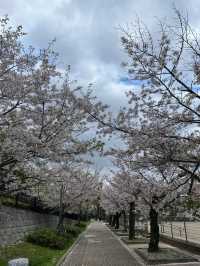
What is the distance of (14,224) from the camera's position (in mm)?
19891

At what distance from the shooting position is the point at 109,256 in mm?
19922

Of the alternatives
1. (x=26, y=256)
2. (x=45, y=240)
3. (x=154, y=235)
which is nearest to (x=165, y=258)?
(x=154, y=235)

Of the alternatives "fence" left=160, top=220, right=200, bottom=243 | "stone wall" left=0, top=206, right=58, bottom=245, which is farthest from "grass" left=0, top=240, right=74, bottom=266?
"fence" left=160, top=220, right=200, bottom=243

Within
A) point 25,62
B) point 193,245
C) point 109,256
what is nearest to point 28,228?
point 109,256

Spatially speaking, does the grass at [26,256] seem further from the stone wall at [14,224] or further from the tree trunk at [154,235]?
the tree trunk at [154,235]

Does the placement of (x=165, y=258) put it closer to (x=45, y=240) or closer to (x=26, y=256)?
(x=26, y=256)

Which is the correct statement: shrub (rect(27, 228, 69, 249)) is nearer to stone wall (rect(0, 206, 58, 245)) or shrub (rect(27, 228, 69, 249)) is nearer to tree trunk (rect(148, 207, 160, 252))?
stone wall (rect(0, 206, 58, 245))

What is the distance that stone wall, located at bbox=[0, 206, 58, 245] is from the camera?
1758 cm

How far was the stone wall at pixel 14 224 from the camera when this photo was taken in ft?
57.7

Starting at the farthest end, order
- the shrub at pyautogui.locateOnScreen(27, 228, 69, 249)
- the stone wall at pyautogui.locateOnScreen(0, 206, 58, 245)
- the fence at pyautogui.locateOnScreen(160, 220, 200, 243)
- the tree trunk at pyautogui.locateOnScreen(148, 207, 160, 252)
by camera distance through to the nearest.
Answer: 1. the shrub at pyautogui.locateOnScreen(27, 228, 69, 249)
2. the fence at pyautogui.locateOnScreen(160, 220, 200, 243)
3. the tree trunk at pyautogui.locateOnScreen(148, 207, 160, 252)
4. the stone wall at pyautogui.locateOnScreen(0, 206, 58, 245)

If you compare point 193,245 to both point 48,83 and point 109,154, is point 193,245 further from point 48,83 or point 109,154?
point 48,83

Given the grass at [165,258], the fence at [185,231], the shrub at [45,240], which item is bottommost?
the grass at [165,258]

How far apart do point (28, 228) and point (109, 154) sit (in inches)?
587

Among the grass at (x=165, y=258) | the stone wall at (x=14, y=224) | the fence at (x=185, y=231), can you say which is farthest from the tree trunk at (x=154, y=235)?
the stone wall at (x=14, y=224)
